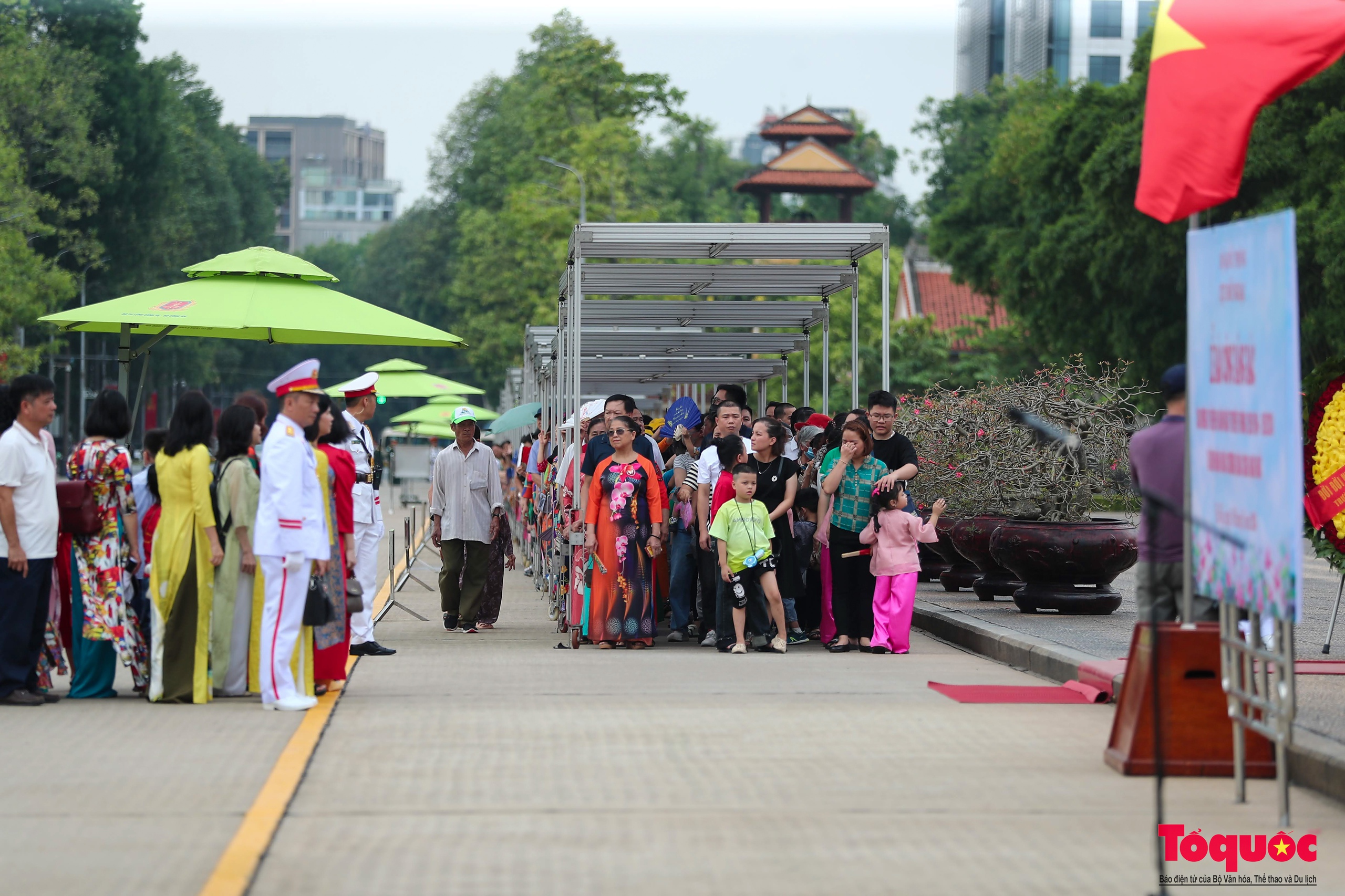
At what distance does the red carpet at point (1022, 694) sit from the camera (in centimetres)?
960

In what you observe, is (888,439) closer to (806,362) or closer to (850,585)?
(850,585)

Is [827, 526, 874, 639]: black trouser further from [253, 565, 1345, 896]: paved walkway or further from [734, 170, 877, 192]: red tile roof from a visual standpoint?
[734, 170, 877, 192]: red tile roof

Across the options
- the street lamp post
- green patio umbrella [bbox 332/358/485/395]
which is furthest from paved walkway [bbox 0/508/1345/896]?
the street lamp post

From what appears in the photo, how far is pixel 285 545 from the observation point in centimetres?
928

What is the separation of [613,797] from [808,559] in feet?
20.6

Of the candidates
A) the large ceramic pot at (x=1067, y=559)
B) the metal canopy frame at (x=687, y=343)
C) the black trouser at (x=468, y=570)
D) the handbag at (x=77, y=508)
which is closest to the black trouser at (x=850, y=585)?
the large ceramic pot at (x=1067, y=559)

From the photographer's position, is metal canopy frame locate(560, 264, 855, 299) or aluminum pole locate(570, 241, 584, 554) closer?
aluminum pole locate(570, 241, 584, 554)

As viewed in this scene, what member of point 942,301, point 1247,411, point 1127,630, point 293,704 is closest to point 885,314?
point 1127,630

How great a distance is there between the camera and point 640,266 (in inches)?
576

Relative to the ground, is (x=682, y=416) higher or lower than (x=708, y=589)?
higher

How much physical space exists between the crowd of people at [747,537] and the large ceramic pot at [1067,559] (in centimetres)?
A: 166

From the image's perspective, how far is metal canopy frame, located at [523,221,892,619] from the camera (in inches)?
509

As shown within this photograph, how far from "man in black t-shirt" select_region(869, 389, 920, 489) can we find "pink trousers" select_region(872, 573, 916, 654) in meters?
0.81

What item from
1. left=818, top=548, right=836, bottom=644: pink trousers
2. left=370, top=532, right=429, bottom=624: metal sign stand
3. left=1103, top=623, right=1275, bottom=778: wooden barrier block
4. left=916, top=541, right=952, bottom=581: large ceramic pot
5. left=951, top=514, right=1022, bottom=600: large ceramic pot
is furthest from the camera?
left=916, top=541, right=952, bottom=581: large ceramic pot
